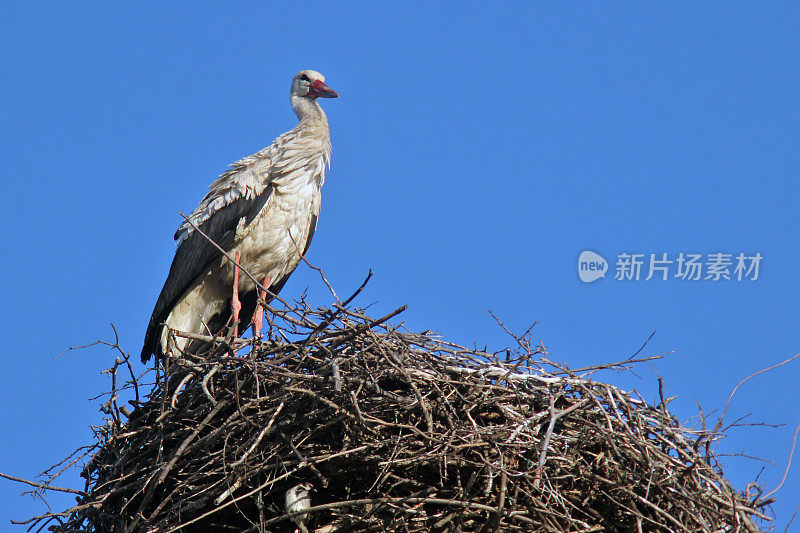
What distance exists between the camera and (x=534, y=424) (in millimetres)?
4832

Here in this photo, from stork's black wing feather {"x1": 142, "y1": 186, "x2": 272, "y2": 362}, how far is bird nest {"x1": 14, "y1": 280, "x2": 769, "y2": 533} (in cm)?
244

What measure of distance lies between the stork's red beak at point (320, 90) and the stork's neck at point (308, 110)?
0.07m

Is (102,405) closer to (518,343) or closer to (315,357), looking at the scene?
(315,357)

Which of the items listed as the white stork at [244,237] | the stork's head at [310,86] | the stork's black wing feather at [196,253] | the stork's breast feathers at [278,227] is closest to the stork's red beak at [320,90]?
the stork's head at [310,86]

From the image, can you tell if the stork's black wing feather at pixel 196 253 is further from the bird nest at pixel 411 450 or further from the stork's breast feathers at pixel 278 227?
the bird nest at pixel 411 450

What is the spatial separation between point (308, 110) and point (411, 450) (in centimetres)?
461

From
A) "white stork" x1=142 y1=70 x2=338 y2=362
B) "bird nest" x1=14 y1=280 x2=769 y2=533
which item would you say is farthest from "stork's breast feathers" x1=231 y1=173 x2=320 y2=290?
"bird nest" x1=14 y1=280 x2=769 y2=533

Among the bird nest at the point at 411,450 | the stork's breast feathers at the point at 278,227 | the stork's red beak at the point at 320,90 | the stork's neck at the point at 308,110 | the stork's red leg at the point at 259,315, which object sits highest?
the stork's red beak at the point at 320,90

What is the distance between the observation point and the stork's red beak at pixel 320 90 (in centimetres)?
887

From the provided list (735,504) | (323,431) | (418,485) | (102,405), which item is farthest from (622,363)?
(102,405)

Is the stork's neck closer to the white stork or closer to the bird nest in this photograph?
the white stork

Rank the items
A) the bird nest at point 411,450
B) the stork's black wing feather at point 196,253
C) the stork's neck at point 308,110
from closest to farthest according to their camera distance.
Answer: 1. the bird nest at point 411,450
2. the stork's black wing feather at point 196,253
3. the stork's neck at point 308,110

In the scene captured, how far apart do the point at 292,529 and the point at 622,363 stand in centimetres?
188

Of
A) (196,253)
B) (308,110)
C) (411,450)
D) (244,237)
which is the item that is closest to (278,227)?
(244,237)
